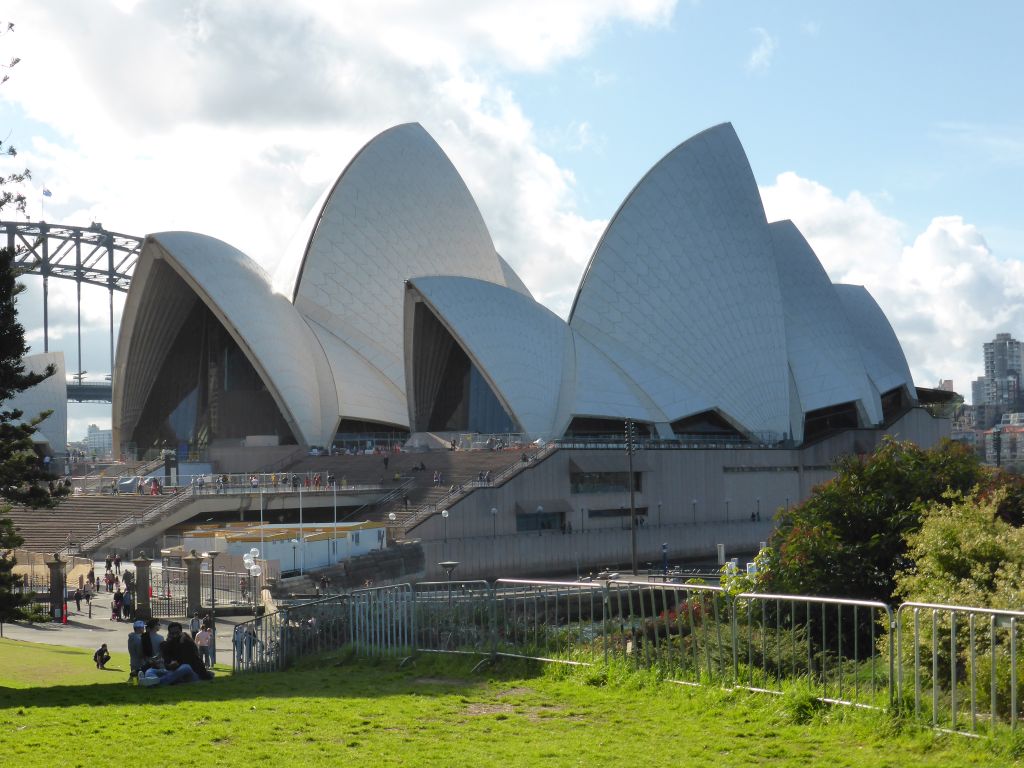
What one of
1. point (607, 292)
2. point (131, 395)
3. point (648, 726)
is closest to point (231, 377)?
Result: point (131, 395)

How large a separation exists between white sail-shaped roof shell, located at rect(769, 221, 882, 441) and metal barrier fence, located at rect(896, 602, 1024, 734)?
46512 mm

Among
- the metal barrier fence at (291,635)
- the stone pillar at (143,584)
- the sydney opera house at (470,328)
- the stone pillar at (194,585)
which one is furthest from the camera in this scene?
the sydney opera house at (470,328)

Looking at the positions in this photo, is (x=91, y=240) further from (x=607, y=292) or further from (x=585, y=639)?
(x=585, y=639)

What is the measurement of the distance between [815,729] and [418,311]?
128ft

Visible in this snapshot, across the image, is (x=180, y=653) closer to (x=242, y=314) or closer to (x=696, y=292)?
(x=242, y=314)

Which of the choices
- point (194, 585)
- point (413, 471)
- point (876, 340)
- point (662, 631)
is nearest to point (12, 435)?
point (194, 585)

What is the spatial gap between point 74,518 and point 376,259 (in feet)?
61.9

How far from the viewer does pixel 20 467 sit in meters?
17.5

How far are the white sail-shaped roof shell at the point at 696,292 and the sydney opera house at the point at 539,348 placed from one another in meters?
0.08

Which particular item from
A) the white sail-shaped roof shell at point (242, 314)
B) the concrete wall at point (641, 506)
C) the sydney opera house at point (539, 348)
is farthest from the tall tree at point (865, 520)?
the white sail-shaped roof shell at point (242, 314)

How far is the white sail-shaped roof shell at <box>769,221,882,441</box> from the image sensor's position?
179ft

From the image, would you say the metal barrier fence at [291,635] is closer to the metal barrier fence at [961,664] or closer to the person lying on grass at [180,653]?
the person lying on grass at [180,653]

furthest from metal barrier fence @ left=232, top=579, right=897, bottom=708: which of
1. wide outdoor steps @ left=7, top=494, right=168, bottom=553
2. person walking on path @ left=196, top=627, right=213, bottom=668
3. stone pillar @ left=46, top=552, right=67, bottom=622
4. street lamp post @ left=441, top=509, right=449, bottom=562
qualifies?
wide outdoor steps @ left=7, top=494, right=168, bottom=553

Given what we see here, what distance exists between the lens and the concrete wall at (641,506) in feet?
117
